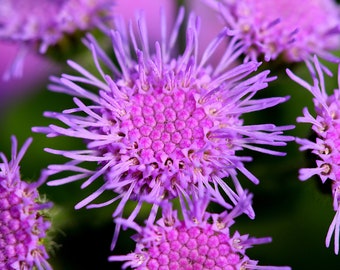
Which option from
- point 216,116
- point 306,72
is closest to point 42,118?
point 306,72

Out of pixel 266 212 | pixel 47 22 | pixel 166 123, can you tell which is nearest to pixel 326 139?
pixel 166 123

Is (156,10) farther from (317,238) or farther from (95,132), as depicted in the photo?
(95,132)

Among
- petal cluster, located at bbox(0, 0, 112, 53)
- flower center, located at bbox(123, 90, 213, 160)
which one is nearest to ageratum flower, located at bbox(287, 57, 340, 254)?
flower center, located at bbox(123, 90, 213, 160)

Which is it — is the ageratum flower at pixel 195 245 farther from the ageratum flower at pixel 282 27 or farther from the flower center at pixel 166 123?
the ageratum flower at pixel 282 27

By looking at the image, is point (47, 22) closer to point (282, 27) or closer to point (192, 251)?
point (282, 27)

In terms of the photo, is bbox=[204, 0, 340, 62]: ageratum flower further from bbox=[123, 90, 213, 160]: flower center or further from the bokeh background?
bbox=[123, 90, 213, 160]: flower center

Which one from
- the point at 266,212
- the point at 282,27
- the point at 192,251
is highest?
the point at 282,27

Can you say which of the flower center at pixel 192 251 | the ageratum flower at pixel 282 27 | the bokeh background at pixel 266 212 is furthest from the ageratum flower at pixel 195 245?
the ageratum flower at pixel 282 27
